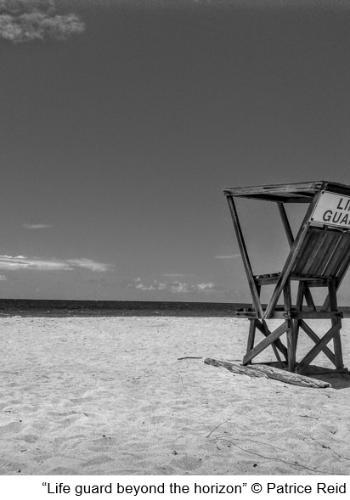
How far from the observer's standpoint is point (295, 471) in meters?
4.17

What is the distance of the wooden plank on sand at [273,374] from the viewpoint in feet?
24.4

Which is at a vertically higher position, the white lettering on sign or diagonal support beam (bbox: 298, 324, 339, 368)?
the white lettering on sign

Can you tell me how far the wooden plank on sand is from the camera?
745 cm

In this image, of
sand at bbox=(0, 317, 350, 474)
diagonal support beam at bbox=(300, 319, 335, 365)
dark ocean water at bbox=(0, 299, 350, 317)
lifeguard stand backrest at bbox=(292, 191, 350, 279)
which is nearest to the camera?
sand at bbox=(0, 317, 350, 474)

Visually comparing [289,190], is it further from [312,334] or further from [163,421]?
[163,421]

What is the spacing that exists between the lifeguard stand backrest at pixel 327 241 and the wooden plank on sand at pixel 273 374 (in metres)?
1.58

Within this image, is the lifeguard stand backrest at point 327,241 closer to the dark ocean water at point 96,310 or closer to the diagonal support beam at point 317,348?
the diagonal support beam at point 317,348

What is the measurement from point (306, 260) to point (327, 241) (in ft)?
1.44

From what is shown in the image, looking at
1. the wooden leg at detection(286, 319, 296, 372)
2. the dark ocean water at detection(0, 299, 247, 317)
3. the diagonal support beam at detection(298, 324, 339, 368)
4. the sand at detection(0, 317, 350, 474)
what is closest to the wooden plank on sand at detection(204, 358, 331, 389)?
the sand at detection(0, 317, 350, 474)

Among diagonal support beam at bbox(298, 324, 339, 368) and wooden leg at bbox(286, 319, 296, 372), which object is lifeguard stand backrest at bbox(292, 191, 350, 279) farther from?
diagonal support beam at bbox(298, 324, 339, 368)

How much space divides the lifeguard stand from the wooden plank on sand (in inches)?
9.8

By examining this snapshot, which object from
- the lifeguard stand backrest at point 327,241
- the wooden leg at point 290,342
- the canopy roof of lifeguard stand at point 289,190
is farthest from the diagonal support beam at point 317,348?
the canopy roof of lifeguard stand at point 289,190
